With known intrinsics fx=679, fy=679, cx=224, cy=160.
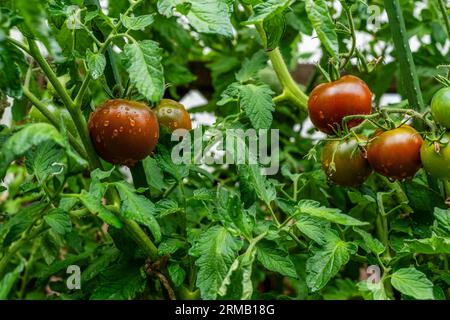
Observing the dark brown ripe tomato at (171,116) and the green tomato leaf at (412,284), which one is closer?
the green tomato leaf at (412,284)

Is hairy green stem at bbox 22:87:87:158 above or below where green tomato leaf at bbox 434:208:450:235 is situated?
above

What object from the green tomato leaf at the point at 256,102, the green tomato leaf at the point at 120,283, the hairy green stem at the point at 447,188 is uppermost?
the green tomato leaf at the point at 256,102

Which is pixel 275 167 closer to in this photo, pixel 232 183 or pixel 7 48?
pixel 232 183

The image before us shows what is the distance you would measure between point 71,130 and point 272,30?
295 mm

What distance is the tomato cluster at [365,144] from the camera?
2.44 ft

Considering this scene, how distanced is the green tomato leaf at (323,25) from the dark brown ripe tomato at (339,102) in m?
0.17

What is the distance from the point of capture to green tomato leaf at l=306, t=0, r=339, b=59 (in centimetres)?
61

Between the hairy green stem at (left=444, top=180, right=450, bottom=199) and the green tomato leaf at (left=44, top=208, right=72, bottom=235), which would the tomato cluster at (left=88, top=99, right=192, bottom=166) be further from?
the hairy green stem at (left=444, top=180, right=450, bottom=199)

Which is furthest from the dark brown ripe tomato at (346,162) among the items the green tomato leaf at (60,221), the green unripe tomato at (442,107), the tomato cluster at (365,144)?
the green tomato leaf at (60,221)

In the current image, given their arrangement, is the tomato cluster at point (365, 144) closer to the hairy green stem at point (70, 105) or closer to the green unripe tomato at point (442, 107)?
the green unripe tomato at point (442, 107)

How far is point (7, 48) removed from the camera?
1.94 ft

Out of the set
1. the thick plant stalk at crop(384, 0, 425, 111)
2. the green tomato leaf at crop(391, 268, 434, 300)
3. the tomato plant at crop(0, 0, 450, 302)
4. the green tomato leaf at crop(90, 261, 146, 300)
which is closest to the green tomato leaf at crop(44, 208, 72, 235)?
the tomato plant at crop(0, 0, 450, 302)

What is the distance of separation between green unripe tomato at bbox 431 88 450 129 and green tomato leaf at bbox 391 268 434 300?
170 millimetres

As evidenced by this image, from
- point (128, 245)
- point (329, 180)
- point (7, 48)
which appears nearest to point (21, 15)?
point (7, 48)
